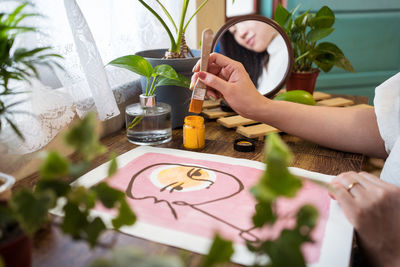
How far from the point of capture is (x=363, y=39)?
2.20 metres

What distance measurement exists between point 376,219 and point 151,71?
1.93ft

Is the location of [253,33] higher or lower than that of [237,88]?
higher

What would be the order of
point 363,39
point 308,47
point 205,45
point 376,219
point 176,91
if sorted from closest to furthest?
point 376,219 < point 205,45 < point 176,91 < point 308,47 < point 363,39

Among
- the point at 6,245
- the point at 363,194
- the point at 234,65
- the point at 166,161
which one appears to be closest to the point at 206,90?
the point at 234,65

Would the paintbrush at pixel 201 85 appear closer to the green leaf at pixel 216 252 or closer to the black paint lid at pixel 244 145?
the black paint lid at pixel 244 145

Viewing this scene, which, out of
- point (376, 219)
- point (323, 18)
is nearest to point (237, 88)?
point (376, 219)

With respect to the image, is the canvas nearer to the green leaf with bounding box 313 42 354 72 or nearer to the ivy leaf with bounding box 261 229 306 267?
the ivy leaf with bounding box 261 229 306 267

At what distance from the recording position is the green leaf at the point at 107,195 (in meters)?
0.29

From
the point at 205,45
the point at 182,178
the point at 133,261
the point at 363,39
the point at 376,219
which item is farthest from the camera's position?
the point at 363,39

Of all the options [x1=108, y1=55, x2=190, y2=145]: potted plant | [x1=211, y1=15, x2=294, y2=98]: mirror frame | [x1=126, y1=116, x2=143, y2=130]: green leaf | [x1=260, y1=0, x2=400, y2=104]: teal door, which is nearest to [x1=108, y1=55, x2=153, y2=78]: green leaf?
[x1=108, y1=55, x2=190, y2=145]: potted plant

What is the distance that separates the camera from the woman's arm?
85 cm

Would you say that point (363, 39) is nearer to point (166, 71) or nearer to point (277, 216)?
point (166, 71)

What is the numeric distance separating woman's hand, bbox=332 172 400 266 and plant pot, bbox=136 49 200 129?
0.52 m

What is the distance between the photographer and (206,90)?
891mm
